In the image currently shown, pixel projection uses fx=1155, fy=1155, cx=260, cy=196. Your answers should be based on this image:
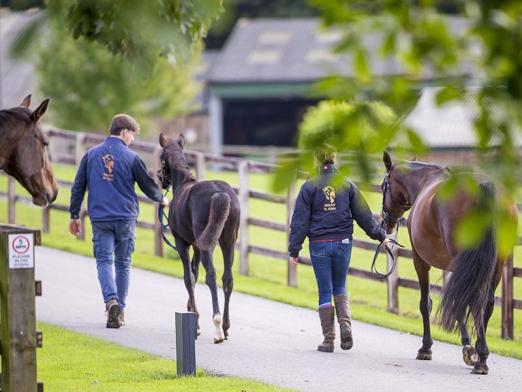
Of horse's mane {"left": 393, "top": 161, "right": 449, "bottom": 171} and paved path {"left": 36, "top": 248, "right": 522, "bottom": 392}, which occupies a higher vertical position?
horse's mane {"left": 393, "top": 161, "right": 449, "bottom": 171}

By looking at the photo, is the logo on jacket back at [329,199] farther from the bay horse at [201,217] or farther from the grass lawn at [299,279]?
the grass lawn at [299,279]

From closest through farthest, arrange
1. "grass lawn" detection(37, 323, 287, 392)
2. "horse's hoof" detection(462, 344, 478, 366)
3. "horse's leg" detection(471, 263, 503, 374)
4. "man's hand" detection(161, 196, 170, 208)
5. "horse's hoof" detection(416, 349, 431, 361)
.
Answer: "grass lawn" detection(37, 323, 287, 392), "horse's leg" detection(471, 263, 503, 374), "horse's hoof" detection(462, 344, 478, 366), "horse's hoof" detection(416, 349, 431, 361), "man's hand" detection(161, 196, 170, 208)

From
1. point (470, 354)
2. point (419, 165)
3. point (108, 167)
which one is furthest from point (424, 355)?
point (108, 167)

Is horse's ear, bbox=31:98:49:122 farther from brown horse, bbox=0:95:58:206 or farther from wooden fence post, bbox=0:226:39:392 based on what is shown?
wooden fence post, bbox=0:226:39:392

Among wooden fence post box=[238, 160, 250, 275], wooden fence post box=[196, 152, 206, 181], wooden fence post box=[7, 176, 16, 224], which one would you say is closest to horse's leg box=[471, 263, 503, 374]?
wooden fence post box=[238, 160, 250, 275]

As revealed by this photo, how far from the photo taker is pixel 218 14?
436 centimetres

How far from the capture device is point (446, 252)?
32.5 feet

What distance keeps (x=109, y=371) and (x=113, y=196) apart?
2.67m

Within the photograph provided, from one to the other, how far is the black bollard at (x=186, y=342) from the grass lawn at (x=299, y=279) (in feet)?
11.1

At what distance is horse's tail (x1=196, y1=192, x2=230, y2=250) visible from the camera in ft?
34.7

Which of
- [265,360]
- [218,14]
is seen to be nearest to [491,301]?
[265,360]

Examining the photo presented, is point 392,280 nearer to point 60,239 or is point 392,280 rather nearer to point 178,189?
point 178,189

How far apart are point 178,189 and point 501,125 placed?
312 inches

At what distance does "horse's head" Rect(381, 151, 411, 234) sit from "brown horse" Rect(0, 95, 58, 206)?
3.63 meters
